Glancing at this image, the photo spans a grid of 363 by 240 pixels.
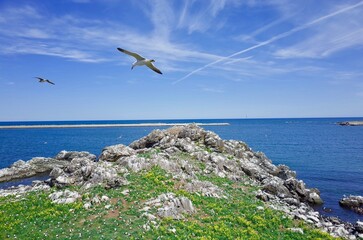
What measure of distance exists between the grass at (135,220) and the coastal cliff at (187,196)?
0.09 m

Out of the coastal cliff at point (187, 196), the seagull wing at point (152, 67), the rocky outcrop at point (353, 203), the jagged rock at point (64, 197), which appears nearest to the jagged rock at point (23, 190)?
the coastal cliff at point (187, 196)

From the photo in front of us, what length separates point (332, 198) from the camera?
132ft

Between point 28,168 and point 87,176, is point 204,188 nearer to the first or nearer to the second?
point 87,176

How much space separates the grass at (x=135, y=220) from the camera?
19938 mm

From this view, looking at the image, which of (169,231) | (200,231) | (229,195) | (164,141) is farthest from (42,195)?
(164,141)

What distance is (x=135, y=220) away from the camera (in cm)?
2166

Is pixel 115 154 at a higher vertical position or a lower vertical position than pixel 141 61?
lower

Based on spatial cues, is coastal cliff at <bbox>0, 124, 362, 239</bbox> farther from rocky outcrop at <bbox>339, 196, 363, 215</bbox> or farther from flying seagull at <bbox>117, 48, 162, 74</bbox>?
flying seagull at <bbox>117, 48, 162, 74</bbox>

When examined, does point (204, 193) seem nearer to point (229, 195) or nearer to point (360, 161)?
point (229, 195)

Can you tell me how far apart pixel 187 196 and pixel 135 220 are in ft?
21.4

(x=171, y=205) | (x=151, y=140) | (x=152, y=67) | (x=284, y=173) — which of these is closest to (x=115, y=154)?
(x=151, y=140)

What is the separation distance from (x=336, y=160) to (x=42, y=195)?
2709 inches

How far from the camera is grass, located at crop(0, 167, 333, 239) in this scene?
65.4 feet

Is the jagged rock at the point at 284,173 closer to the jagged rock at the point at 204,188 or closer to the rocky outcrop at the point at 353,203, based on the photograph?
the rocky outcrop at the point at 353,203
